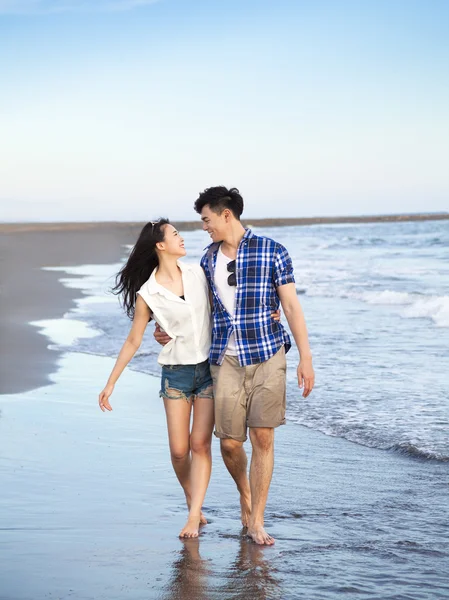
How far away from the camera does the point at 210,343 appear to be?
14.6 ft

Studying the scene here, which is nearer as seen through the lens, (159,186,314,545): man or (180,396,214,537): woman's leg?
(159,186,314,545): man

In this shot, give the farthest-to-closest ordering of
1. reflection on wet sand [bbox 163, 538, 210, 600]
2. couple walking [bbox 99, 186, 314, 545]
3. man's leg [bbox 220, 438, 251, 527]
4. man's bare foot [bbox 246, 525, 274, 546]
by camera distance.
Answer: man's leg [bbox 220, 438, 251, 527] → couple walking [bbox 99, 186, 314, 545] → man's bare foot [bbox 246, 525, 274, 546] → reflection on wet sand [bbox 163, 538, 210, 600]

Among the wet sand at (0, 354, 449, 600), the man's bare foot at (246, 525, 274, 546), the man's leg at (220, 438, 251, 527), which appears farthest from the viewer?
the man's leg at (220, 438, 251, 527)

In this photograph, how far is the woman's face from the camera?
14.5ft

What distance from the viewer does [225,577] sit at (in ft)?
12.1

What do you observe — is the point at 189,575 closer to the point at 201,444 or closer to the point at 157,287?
the point at 201,444

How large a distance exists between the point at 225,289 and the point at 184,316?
0.84ft

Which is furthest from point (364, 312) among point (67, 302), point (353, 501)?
point (353, 501)

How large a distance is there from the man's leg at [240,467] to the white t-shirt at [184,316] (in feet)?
1.49

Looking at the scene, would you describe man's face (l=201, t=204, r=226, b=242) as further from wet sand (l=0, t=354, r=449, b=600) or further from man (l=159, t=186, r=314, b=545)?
wet sand (l=0, t=354, r=449, b=600)

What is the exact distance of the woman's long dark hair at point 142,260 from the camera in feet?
14.7

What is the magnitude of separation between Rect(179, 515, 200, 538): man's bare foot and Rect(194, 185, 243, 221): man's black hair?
1.48m

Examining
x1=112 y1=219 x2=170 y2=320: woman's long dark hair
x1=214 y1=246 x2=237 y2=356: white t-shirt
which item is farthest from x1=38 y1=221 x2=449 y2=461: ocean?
x1=112 y1=219 x2=170 y2=320: woman's long dark hair

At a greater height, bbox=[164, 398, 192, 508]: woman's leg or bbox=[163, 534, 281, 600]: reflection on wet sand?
bbox=[164, 398, 192, 508]: woman's leg
